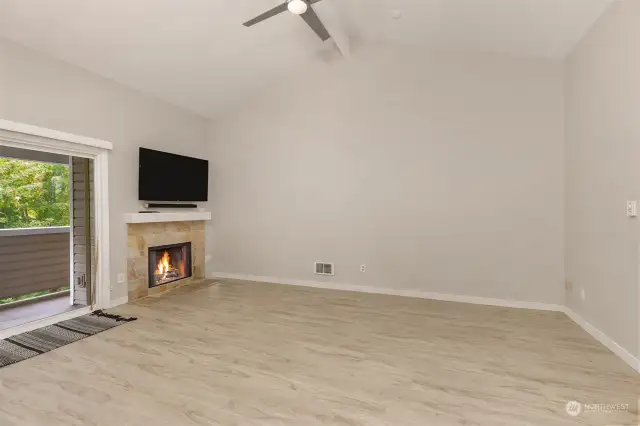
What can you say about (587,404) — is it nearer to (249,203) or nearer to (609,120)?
(609,120)

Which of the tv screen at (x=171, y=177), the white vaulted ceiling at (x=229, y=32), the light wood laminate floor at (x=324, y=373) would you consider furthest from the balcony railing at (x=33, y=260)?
the white vaulted ceiling at (x=229, y=32)

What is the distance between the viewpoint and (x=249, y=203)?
5.73m

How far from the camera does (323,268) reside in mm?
5293

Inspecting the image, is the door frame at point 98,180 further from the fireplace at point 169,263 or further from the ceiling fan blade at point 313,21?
the ceiling fan blade at point 313,21

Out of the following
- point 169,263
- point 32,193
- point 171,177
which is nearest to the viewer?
point 32,193

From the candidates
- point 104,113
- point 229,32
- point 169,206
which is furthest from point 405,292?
point 104,113

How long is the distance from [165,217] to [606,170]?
16.2ft

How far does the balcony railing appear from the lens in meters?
4.55

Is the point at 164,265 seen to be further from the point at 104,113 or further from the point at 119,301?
the point at 104,113

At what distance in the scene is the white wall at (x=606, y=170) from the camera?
269cm

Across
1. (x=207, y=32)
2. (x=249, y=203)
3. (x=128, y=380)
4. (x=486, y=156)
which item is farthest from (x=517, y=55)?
(x=128, y=380)

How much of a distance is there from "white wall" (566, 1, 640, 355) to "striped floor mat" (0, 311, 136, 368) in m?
4.56

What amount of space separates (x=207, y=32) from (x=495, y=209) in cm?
397

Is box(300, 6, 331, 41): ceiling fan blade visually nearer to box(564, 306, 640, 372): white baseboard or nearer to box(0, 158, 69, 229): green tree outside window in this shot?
box(0, 158, 69, 229): green tree outside window
